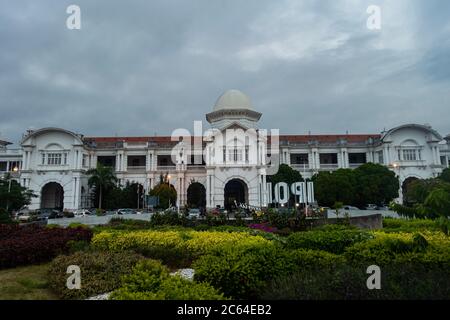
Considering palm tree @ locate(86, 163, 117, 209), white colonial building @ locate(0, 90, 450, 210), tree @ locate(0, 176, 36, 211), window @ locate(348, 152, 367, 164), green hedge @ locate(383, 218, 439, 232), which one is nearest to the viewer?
green hedge @ locate(383, 218, 439, 232)

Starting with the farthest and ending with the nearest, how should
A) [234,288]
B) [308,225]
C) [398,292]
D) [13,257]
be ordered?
[308,225]
[13,257]
[234,288]
[398,292]

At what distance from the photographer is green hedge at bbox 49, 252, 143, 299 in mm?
7711

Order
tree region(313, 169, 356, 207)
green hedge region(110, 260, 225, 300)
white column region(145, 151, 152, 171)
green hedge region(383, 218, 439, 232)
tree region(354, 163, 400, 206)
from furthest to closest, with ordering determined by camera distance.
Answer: white column region(145, 151, 152, 171)
tree region(354, 163, 400, 206)
tree region(313, 169, 356, 207)
green hedge region(383, 218, 439, 232)
green hedge region(110, 260, 225, 300)

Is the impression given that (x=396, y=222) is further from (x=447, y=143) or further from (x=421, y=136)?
(x=447, y=143)

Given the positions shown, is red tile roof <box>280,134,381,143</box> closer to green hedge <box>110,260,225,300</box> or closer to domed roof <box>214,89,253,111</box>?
domed roof <box>214,89,253,111</box>

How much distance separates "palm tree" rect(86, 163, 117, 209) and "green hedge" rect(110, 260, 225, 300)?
39.0 metres

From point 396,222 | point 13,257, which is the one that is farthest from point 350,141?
point 13,257

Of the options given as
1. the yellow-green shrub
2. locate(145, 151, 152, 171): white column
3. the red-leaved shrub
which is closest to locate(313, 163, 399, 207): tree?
locate(145, 151, 152, 171): white column

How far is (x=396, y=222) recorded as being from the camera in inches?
754

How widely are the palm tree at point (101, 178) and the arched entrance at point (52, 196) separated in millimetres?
6897

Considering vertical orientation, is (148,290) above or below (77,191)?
below

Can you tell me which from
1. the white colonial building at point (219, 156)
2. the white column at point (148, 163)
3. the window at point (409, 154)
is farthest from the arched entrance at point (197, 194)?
the window at point (409, 154)

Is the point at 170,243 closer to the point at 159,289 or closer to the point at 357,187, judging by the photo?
the point at 159,289
